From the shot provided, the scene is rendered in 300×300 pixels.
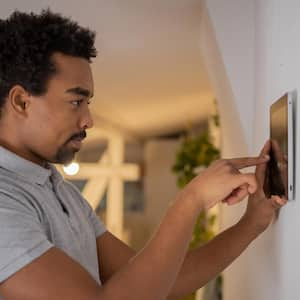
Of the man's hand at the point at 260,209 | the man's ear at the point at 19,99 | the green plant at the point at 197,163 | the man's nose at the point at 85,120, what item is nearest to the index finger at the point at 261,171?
the man's hand at the point at 260,209

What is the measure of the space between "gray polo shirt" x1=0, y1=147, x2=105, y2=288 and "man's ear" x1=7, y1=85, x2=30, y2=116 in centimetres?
7

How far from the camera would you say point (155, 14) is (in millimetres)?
1608

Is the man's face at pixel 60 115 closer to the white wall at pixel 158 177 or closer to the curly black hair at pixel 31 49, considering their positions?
the curly black hair at pixel 31 49

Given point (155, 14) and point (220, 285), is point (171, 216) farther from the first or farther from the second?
point (220, 285)

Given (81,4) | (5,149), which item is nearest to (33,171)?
(5,149)

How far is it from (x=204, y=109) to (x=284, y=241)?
3176 millimetres

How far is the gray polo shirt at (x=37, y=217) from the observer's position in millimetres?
768

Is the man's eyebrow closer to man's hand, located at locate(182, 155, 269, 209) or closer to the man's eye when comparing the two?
the man's eye

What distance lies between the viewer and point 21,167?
0.90 meters

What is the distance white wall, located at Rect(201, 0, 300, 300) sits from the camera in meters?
0.90

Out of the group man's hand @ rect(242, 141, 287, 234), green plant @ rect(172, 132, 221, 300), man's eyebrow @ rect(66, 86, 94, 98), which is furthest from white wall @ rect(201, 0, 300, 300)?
green plant @ rect(172, 132, 221, 300)

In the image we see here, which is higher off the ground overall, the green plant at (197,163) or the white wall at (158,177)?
the white wall at (158,177)

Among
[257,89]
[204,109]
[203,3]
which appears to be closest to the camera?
[257,89]

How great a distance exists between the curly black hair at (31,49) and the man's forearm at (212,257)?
474 millimetres
